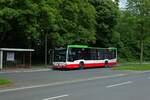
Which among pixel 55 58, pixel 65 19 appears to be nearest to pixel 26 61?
pixel 55 58

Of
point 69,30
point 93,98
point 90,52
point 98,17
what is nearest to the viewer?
point 93,98

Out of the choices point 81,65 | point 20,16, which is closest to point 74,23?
point 81,65

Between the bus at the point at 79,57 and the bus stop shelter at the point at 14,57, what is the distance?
3.49 metres

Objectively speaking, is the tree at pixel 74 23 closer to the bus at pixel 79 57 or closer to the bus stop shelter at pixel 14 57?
the bus at pixel 79 57

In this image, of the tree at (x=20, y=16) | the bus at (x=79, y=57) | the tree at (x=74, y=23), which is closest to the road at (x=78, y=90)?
the tree at (x=20, y=16)

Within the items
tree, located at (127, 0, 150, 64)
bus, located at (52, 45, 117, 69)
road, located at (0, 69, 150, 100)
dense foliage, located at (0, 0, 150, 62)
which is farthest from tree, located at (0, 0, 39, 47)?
road, located at (0, 69, 150, 100)

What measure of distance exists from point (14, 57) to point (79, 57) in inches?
280

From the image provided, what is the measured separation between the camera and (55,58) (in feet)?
148

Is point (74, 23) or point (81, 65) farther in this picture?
point (74, 23)

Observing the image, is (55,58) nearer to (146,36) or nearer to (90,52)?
(90,52)

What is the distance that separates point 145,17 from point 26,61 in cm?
1556

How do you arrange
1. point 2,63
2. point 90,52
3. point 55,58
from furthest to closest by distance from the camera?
point 90,52
point 55,58
point 2,63

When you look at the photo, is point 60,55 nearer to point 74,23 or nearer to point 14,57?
point 14,57

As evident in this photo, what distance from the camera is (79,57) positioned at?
4603cm
